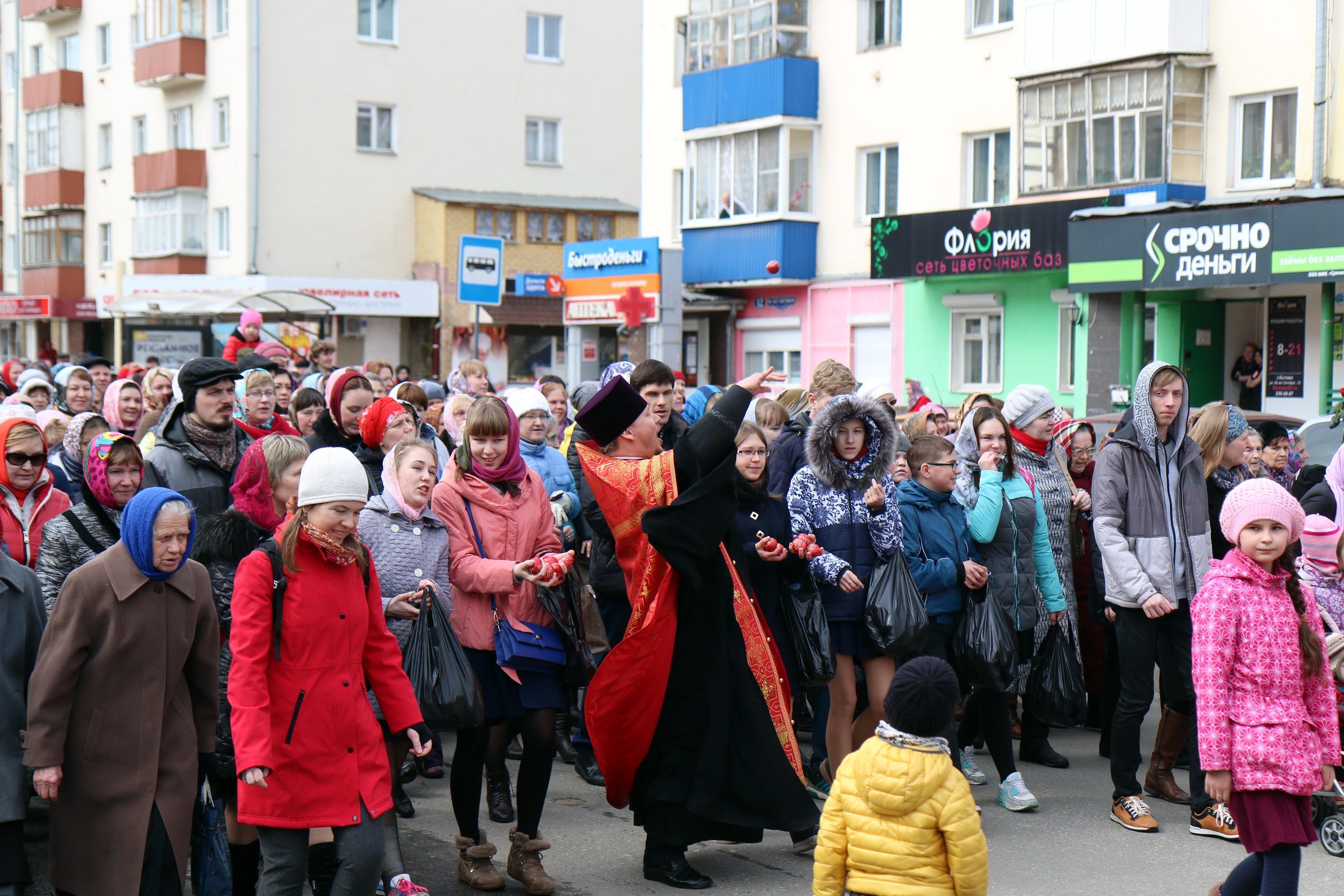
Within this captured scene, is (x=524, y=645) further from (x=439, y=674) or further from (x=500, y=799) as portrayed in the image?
(x=500, y=799)

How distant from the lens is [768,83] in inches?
1196

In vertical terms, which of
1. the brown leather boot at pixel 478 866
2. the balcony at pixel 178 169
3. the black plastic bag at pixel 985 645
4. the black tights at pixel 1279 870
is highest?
the balcony at pixel 178 169

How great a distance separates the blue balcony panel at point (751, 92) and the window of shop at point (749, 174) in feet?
1.27

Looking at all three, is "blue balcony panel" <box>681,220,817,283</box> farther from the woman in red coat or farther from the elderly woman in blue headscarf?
the elderly woman in blue headscarf

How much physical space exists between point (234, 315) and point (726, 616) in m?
33.3

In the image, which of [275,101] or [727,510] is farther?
[275,101]

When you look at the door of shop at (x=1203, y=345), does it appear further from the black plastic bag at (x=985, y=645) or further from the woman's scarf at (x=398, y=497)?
the woman's scarf at (x=398, y=497)

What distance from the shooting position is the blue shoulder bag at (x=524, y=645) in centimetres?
583

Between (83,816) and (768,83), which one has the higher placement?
(768,83)

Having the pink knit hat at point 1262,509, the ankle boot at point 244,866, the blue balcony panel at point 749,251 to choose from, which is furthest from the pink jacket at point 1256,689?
the blue balcony panel at point 749,251

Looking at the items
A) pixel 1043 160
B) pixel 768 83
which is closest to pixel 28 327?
pixel 768 83

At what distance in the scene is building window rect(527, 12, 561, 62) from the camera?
44.1 meters

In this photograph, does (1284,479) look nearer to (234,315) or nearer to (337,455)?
(337,455)

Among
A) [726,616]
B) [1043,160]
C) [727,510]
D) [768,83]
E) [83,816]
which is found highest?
[768,83]
